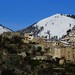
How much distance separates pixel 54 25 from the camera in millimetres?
153000

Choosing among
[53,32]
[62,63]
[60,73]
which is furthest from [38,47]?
[53,32]

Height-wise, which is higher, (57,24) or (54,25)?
(57,24)

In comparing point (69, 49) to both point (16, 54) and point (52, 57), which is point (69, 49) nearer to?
point (52, 57)

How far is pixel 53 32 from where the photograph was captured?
14312cm

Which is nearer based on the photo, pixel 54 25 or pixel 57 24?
pixel 54 25

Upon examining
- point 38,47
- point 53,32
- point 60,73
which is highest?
point 53,32

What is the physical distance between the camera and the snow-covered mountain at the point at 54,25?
462ft

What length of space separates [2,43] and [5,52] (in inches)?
167

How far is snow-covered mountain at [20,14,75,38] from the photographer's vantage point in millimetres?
140775

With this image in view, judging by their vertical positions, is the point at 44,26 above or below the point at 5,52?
above

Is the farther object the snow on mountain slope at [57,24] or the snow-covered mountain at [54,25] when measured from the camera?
the snow on mountain slope at [57,24]

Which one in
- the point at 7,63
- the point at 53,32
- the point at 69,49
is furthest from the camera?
the point at 53,32

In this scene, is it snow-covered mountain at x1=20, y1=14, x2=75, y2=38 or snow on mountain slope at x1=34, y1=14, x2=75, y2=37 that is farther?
snow on mountain slope at x1=34, y1=14, x2=75, y2=37

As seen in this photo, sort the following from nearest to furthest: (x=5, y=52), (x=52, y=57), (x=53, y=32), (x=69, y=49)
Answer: (x=5, y=52), (x=52, y=57), (x=69, y=49), (x=53, y=32)
